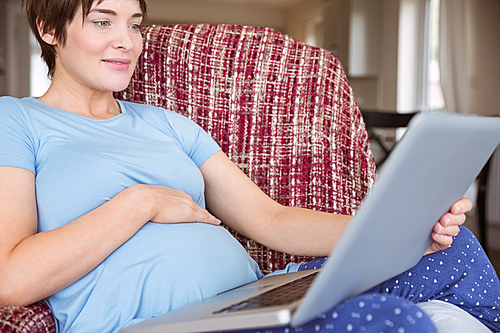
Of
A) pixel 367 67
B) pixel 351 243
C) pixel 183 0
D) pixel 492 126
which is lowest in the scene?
pixel 351 243

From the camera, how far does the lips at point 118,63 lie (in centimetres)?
97

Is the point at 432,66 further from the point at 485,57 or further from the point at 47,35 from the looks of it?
the point at 47,35

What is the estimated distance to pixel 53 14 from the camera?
37.2 inches

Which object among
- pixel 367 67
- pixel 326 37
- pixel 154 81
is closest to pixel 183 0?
pixel 326 37

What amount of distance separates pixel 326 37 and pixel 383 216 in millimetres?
5963

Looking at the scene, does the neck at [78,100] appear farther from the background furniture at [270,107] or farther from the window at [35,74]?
the window at [35,74]

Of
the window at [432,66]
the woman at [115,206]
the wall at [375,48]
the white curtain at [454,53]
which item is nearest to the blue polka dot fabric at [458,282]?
the woman at [115,206]

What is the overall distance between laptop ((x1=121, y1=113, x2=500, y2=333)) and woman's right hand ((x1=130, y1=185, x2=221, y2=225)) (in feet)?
0.60

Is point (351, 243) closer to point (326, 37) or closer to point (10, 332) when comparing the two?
point (10, 332)

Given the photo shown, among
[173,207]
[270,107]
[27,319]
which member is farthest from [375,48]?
[27,319]

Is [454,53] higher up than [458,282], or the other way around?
[454,53]

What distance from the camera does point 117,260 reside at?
2.49ft

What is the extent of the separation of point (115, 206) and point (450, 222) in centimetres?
54

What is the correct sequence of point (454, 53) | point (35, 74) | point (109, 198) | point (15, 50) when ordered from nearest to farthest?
point (109, 198) < point (454, 53) < point (15, 50) < point (35, 74)
